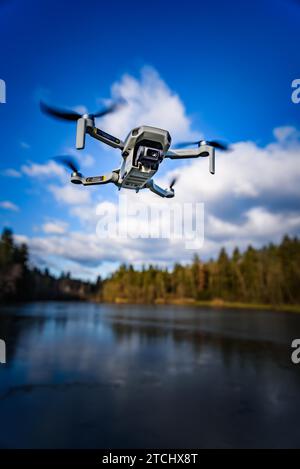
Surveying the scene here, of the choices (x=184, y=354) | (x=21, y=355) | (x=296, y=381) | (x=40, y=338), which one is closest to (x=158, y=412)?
(x=296, y=381)

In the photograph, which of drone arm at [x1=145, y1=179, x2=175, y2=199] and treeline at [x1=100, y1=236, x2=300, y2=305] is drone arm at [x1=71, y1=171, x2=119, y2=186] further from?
treeline at [x1=100, y1=236, x2=300, y2=305]

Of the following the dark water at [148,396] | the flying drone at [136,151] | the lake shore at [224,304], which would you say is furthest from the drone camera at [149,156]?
the lake shore at [224,304]

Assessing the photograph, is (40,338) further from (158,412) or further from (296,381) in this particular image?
(296,381)

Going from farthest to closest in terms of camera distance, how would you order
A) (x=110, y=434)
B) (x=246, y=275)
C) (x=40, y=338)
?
1. (x=246, y=275)
2. (x=40, y=338)
3. (x=110, y=434)

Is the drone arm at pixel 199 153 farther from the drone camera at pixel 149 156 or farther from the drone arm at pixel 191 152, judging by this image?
the drone camera at pixel 149 156

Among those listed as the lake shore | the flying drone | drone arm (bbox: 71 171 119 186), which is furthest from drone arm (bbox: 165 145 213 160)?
the lake shore
